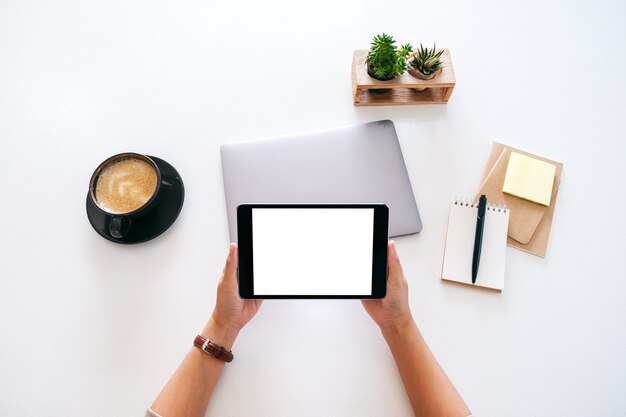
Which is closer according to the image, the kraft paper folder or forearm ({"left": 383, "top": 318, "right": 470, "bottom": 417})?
forearm ({"left": 383, "top": 318, "right": 470, "bottom": 417})

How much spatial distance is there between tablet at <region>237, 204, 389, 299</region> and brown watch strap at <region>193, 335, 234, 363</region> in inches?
4.6

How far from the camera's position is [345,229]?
703mm

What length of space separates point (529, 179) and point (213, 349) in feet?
2.52

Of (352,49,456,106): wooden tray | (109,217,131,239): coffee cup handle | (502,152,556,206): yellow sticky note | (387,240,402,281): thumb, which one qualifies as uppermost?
(352,49,456,106): wooden tray

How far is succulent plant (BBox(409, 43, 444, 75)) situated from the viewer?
81 cm

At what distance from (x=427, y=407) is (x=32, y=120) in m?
1.08

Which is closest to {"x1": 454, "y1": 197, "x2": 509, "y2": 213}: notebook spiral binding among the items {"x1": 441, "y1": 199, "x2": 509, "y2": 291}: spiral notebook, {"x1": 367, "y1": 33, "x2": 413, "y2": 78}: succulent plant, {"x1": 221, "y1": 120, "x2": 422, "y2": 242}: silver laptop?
{"x1": 441, "y1": 199, "x2": 509, "y2": 291}: spiral notebook

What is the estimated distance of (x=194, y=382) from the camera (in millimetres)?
703

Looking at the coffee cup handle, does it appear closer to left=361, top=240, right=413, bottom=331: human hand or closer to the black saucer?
the black saucer

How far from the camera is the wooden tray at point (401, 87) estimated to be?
827 millimetres

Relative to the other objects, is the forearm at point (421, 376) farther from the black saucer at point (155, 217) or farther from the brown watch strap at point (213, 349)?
the black saucer at point (155, 217)

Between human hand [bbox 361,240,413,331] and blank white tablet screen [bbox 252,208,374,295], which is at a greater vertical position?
blank white tablet screen [bbox 252,208,374,295]

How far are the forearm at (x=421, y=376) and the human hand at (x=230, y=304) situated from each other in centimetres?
29

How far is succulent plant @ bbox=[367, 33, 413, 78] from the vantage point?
774mm
